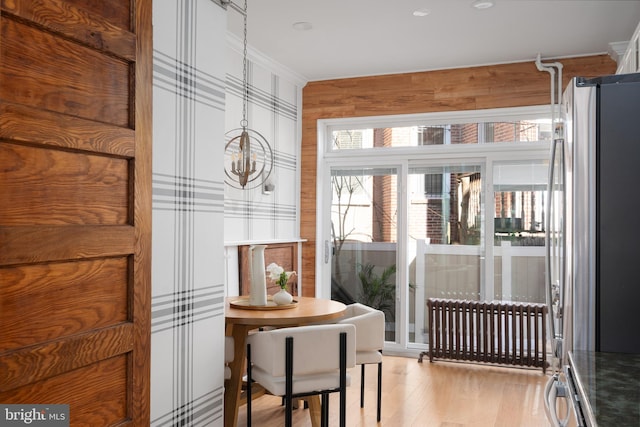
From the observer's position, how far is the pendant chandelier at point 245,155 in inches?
160

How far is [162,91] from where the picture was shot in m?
2.06

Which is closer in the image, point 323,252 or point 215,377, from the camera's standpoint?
point 215,377

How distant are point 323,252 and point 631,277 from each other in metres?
4.00

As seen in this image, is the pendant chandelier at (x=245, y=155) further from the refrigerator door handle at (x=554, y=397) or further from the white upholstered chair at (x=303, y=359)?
the refrigerator door handle at (x=554, y=397)

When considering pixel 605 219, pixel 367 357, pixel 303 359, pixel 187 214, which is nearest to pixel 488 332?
pixel 367 357

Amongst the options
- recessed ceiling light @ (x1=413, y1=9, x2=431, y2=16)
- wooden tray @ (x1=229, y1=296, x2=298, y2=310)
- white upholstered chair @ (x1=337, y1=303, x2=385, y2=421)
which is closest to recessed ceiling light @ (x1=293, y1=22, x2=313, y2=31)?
recessed ceiling light @ (x1=413, y1=9, x2=431, y2=16)

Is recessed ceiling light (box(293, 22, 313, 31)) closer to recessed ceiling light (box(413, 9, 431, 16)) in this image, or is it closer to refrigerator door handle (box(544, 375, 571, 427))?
recessed ceiling light (box(413, 9, 431, 16))

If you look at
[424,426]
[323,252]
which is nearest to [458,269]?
[323,252]

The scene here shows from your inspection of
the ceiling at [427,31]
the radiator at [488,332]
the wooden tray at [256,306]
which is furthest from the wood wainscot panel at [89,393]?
the radiator at [488,332]

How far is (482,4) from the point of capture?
3.72m

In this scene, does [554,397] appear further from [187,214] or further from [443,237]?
[443,237]

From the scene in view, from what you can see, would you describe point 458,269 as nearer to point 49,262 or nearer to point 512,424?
point 512,424

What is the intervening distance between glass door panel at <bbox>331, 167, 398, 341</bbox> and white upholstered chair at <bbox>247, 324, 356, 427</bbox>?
9.16ft

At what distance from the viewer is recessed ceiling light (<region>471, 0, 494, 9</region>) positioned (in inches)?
145
